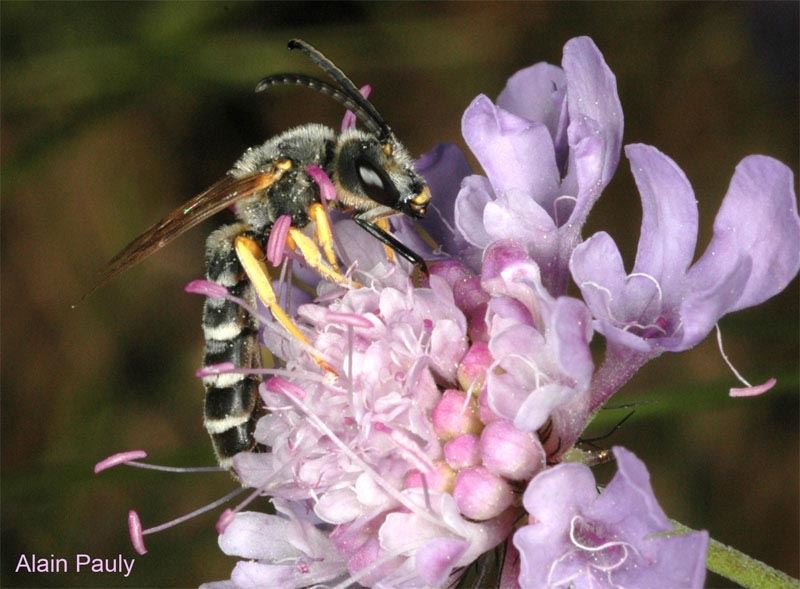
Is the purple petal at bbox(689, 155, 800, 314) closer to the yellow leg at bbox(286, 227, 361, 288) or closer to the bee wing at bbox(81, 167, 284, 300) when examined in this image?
the yellow leg at bbox(286, 227, 361, 288)

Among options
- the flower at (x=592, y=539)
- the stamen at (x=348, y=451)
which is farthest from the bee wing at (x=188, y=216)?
the flower at (x=592, y=539)

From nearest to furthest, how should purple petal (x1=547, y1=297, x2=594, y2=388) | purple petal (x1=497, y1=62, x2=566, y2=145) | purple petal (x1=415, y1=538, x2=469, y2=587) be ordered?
purple petal (x1=547, y1=297, x2=594, y2=388) < purple petal (x1=415, y1=538, x2=469, y2=587) < purple petal (x1=497, y1=62, x2=566, y2=145)

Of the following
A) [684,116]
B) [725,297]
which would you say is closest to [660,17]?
[684,116]

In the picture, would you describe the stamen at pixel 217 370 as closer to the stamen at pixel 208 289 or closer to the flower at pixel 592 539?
the stamen at pixel 208 289

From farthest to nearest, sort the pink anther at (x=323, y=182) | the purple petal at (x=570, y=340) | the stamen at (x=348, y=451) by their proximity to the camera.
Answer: the pink anther at (x=323, y=182) → the stamen at (x=348, y=451) → the purple petal at (x=570, y=340)

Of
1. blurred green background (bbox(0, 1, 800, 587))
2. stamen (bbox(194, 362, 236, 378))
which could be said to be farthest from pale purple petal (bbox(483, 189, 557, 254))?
blurred green background (bbox(0, 1, 800, 587))

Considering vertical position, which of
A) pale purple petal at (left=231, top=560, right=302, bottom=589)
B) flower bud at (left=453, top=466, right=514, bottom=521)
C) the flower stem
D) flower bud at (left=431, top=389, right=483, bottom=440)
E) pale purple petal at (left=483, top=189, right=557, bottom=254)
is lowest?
the flower stem
